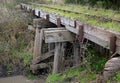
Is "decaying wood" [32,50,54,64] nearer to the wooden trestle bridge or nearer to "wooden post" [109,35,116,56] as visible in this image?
the wooden trestle bridge

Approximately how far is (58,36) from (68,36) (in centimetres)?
34

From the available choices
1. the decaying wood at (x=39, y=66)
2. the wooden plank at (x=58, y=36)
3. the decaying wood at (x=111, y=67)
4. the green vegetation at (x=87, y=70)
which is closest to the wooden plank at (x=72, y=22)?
the wooden plank at (x=58, y=36)

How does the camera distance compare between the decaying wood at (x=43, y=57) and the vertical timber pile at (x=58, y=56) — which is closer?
the vertical timber pile at (x=58, y=56)

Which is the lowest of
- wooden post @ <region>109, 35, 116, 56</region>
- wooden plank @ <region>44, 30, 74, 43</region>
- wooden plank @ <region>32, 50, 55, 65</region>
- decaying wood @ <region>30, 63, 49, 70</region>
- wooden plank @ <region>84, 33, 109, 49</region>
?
decaying wood @ <region>30, 63, 49, 70</region>

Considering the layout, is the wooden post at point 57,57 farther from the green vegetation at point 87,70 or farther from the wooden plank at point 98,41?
the wooden plank at point 98,41

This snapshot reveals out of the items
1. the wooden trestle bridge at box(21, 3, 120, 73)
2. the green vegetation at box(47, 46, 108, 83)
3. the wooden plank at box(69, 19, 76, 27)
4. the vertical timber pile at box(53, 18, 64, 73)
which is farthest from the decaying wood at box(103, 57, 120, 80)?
the vertical timber pile at box(53, 18, 64, 73)

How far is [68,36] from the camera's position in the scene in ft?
22.4

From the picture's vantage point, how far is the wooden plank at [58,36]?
6.46 meters

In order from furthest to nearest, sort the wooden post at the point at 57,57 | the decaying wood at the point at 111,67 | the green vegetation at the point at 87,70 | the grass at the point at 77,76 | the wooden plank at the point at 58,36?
the wooden post at the point at 57,57 → the wooden plank at the point at 58,36 → the green vegetation at the point at 87,70 → the grass at the point at 77,76 → the decaying wood at the point at 111,67

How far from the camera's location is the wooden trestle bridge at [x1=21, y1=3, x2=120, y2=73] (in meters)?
4.52

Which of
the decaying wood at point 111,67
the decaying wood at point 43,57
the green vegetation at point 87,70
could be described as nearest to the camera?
the decaying wood at point 111,67

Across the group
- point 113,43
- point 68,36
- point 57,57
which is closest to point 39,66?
point 57,57

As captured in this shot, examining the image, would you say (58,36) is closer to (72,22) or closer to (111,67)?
(72,22)

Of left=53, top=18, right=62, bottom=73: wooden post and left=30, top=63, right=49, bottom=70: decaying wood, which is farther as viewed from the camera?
left=30, top=63, right=49, bottom=70: decaying wood
